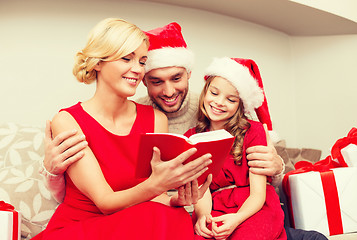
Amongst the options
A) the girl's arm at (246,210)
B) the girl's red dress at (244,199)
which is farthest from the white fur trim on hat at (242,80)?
the girl's arm at (246,210)

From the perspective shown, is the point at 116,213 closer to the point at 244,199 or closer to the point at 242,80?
the point at 244,199

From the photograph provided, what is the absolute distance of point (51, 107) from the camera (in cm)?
267

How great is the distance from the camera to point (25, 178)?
2010 millimetres

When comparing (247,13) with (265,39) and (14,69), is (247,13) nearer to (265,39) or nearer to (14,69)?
(265,39)

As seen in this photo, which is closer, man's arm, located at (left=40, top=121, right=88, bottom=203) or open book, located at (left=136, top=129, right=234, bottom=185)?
open book, located at (left=136, top=129, right=234, bottom=185)

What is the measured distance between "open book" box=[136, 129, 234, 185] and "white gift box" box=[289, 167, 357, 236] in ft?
2.19

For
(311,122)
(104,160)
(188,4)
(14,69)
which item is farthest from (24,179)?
(311,122)

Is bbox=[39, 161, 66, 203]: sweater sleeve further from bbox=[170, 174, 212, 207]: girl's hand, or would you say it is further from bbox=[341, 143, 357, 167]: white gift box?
bbox=[341, 143, 357, 167]: white gift box

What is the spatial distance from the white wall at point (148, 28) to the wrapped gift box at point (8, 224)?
3.33 feet

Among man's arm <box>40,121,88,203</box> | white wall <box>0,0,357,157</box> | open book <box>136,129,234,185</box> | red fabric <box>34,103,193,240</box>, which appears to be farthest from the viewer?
white wall <box>0,0,357,157</box>

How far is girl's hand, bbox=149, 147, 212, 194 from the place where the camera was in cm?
133

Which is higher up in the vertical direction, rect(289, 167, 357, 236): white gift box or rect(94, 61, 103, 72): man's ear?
rect(94, 61, 103, 72): man's ear

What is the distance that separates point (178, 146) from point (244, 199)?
→ 0.60 meters

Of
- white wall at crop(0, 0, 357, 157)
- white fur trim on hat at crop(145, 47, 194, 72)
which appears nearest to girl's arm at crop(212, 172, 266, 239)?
white fur trim on hat at crop(145, 47, 194, 72)
